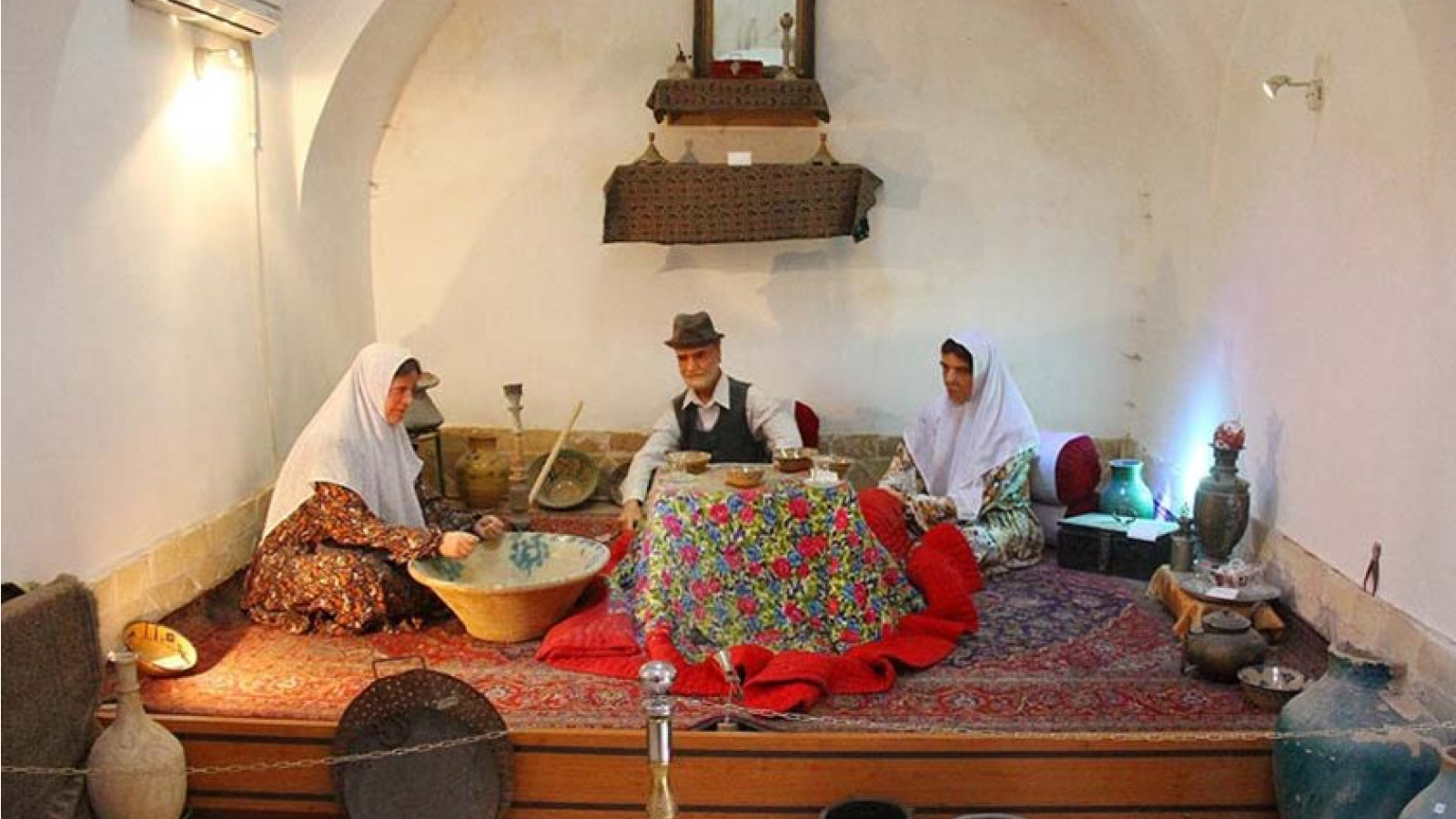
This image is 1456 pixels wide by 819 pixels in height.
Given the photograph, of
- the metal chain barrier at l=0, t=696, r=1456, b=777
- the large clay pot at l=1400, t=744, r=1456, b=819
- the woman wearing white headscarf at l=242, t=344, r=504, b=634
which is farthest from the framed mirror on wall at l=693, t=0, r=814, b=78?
the large clay pot at l=1400, t=744, r=1456, b=819

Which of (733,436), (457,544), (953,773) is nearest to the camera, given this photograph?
(953,773)

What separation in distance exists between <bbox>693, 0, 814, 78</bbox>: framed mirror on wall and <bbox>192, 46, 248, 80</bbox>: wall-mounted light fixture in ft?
7.25

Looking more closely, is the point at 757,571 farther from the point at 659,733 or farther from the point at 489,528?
the point at 659,733

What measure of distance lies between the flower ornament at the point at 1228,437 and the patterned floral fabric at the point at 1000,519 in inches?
30.9

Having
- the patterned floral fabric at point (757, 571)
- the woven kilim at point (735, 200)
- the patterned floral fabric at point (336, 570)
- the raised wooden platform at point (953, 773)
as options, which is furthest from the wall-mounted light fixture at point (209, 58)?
the raised wooden platform at point (953, 773)

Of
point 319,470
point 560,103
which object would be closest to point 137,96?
point 319,470

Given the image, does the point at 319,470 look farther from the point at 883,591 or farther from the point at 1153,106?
the point at 1153,106

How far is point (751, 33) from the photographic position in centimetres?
612

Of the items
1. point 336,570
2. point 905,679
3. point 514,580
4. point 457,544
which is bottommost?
point 905,679

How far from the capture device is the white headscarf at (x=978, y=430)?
5148mm

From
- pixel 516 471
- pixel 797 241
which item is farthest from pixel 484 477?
pixel 797 241

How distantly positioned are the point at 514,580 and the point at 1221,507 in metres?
2.72

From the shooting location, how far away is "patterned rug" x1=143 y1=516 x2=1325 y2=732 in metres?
3.71

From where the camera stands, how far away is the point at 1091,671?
13.4ft
